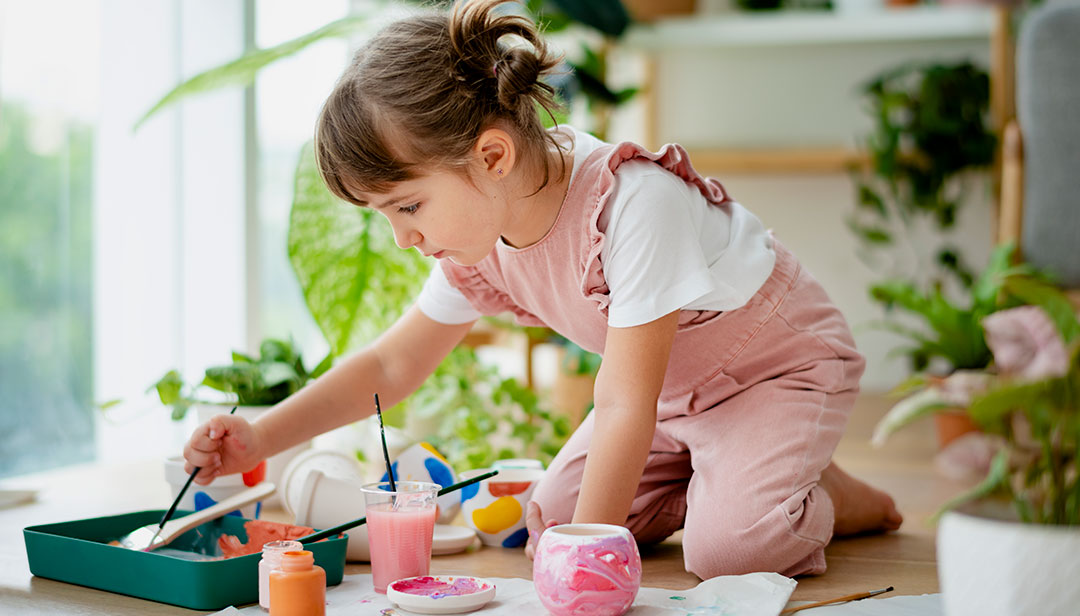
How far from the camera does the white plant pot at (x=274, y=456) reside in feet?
4.76

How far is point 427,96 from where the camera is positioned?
1.06m

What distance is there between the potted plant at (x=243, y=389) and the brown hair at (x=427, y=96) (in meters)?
0.47

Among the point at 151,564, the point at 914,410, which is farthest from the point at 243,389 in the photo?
the point at 914,410

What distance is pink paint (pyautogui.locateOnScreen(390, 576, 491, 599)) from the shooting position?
984mm

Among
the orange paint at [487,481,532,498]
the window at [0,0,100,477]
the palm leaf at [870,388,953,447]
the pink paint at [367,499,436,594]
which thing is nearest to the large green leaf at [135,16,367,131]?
the window at [0,0,100,477]

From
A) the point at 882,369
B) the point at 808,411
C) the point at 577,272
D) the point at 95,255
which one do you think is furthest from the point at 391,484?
the point at 882,369

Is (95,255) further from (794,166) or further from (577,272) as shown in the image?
(794,166)

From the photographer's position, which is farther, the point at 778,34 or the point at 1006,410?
the point at 778,34

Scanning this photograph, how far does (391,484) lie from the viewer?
41.4 inches

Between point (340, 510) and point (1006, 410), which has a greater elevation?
point (1006, 410)

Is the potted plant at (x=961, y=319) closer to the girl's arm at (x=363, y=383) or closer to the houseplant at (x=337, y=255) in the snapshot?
the houseplant at (x=337, y=255)

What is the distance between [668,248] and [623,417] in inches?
7.2

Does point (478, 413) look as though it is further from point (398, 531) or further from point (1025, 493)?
point (1025, 493)

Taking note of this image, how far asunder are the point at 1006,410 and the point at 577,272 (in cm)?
58
